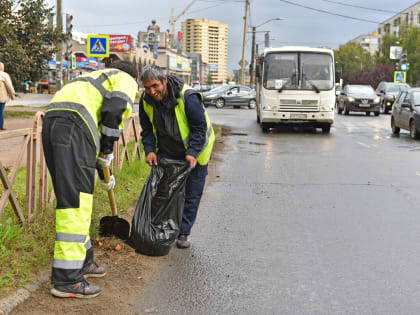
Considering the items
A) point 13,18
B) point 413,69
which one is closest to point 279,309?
point 13,18

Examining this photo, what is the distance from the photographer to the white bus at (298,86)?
1828 centimetres

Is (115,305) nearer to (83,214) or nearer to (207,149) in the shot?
(83,214)

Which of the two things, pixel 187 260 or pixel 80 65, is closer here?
pixel 187 260

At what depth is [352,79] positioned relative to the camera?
324 feet

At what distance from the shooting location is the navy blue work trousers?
5238 millimetres

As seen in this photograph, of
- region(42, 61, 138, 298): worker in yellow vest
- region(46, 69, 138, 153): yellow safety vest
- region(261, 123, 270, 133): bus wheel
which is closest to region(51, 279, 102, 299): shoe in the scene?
region(42, 61, 138, 298): worker in yellow vest

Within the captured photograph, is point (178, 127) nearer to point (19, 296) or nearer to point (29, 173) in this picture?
point (29, 173)

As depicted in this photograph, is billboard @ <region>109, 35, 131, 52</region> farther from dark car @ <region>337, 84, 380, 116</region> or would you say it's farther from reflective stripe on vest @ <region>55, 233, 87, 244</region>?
reflective stripe on vest @ <region>55, 233, 87, 244</region>

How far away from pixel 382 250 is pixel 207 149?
73.6 inches

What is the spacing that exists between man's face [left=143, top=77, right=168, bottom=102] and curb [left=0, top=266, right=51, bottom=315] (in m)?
1.65

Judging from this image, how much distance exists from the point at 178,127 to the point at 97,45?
11.7 meters

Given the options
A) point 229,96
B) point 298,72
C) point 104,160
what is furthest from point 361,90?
point 104,160

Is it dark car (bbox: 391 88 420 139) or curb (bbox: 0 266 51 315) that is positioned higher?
dark car (bbox: 391 88 420 139)

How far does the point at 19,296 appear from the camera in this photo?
3729 millimetres
